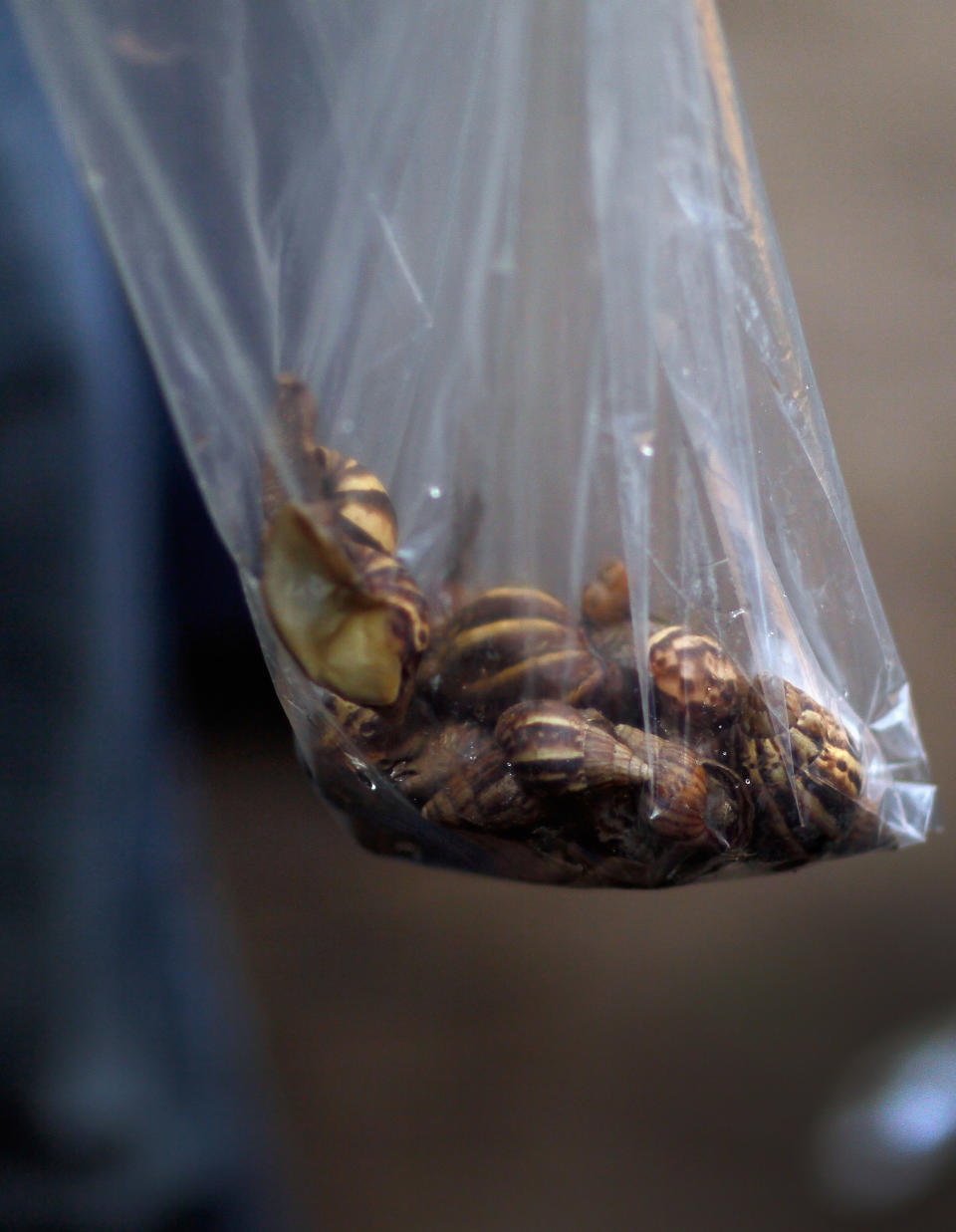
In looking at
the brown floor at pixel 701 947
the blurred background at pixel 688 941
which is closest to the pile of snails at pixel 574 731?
the blurred background at pixel 688 941

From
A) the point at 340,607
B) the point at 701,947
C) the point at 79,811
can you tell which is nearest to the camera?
the point at 340,607

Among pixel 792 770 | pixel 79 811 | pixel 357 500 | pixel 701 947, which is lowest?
pixel 701 947

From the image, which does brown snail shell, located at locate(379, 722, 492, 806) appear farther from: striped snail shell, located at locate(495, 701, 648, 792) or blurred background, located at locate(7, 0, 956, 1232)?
blurred background, located at locate(7, 0, 956, 1232)

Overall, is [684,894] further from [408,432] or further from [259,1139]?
[408,432]

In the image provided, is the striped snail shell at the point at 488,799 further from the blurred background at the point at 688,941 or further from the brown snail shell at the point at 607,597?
the blurred background at the point at 688,941

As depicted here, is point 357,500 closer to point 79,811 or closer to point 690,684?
point 690,684

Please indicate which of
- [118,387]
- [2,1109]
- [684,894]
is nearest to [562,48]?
[118,387]

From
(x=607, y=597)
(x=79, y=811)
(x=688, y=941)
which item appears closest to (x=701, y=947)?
(x=688, y=941)
